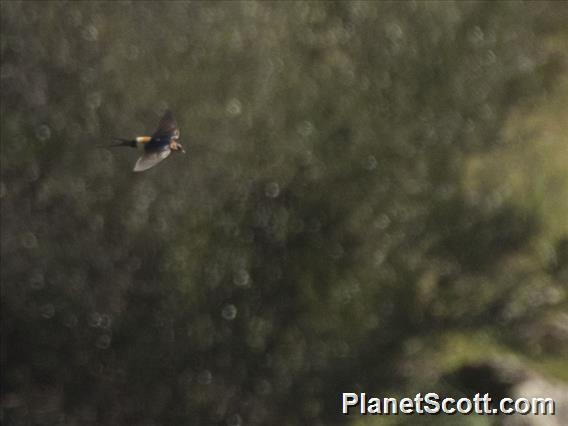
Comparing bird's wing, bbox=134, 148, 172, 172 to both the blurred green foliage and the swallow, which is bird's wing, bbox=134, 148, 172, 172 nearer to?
the swallow

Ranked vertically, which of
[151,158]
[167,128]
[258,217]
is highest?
[258,217]

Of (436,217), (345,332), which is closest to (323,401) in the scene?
(345,332)

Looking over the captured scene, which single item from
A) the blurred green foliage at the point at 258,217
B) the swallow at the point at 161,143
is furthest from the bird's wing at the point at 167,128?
the blurred green foliage at the point at 258,217

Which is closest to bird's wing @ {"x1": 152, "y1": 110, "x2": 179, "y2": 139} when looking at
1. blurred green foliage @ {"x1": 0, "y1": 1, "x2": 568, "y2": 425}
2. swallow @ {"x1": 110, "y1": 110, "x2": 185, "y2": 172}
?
swallow @ {"x1": 110, "y1": 110, "x2": 185, "y2": 172}

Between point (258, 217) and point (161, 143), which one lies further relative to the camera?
point (258, 217)

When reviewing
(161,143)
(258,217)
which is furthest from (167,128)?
(258,217)

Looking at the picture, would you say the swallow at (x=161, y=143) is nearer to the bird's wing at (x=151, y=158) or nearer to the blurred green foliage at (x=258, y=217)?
the bird's wing at (x=151, y=158)

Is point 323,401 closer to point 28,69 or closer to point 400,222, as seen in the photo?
point 400,222

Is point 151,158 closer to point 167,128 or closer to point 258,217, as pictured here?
point 167,128
